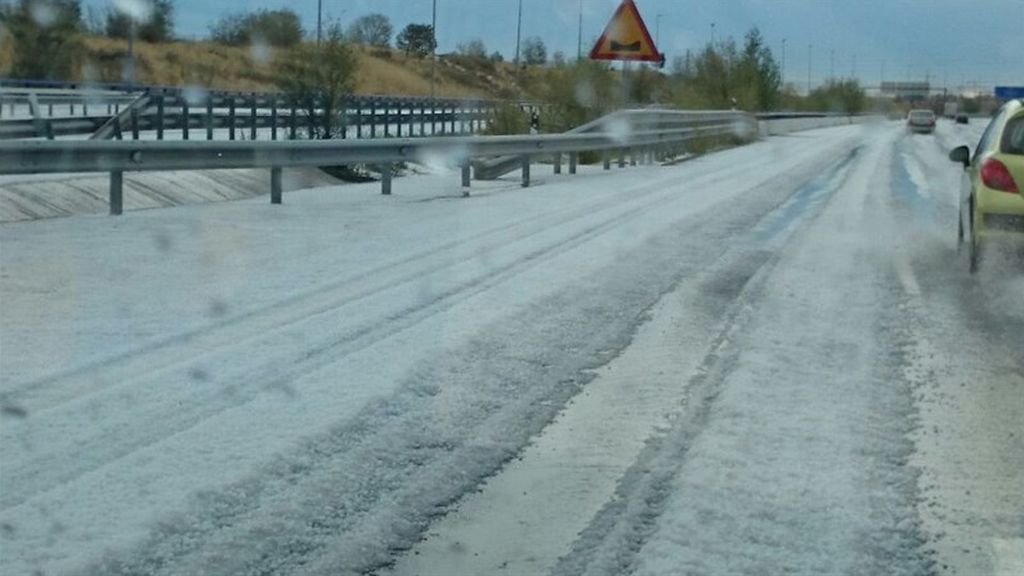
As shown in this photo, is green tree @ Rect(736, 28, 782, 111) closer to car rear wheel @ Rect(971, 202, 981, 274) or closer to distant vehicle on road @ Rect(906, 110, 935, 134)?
distant vehicle on road @ Rect(906, 110, 935, 134)

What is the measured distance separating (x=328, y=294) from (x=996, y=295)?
512 cm

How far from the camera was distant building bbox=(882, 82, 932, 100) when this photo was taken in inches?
6959

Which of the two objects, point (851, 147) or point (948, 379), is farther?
point (851, 147)

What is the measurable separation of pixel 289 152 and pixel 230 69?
43.5m

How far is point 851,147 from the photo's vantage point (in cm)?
5344

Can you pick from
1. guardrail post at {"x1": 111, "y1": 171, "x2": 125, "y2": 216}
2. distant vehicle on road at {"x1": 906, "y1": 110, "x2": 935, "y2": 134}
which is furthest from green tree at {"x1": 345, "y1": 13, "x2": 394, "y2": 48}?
distant vehicle on road at {"x1": 906, "y1": 110, "x2": 935, "y2": 134}

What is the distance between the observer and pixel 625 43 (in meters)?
30.1

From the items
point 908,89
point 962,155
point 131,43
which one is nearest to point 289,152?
point 962,155

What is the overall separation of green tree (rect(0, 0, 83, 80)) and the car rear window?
126 ft

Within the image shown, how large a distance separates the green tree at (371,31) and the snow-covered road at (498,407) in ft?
70.6

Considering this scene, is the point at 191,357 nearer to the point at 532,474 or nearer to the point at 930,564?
the point at 532,474

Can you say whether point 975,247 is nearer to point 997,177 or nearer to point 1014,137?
point 997,177

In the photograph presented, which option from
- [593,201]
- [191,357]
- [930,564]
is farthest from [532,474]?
[593,201]

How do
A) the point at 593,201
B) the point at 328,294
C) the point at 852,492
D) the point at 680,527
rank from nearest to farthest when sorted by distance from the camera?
the point at 680,527 → the point at 852,492 → the point at 328,294 → the point at 593,201
